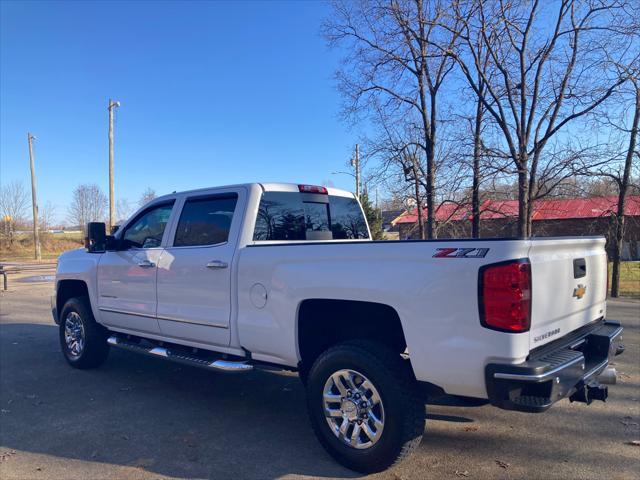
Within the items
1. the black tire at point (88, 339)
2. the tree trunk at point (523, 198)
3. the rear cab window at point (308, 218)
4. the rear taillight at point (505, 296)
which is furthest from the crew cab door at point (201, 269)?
the tree trunk at point (523, 198)

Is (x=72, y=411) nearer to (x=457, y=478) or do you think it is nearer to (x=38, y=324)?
(x=457, y=478)

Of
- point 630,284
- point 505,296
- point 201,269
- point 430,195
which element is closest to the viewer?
point 505,296

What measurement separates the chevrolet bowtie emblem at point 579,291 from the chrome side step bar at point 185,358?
2562 millimetres

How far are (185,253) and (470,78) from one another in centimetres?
1497

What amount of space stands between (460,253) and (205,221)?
2716 millimetres

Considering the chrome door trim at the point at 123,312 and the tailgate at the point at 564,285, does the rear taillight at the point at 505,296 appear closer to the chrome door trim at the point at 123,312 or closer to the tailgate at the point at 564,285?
the tailgate at the point at 564,285

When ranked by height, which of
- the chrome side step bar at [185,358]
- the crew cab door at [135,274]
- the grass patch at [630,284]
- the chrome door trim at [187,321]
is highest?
the crew cab door at [135,274]

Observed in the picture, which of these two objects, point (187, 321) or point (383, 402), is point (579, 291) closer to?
point (383, 402)

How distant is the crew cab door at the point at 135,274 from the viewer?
5.08 m

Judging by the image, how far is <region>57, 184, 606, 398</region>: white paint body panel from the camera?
114 inches

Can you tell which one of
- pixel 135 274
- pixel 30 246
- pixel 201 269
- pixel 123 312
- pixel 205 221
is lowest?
pixel 30 246

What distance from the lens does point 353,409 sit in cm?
340

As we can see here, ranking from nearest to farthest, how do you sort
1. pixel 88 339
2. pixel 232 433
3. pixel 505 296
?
pixel 505 296 < pixel 232 433 < pixel 88 339

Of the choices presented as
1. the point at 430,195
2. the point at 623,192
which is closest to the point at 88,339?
the point at 430,195
